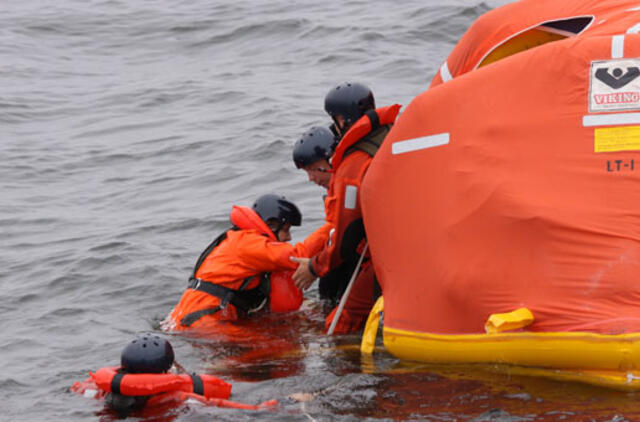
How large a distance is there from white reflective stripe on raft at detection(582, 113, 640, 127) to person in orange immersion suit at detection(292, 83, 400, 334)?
5.46ft

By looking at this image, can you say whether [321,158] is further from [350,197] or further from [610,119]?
[610,119]

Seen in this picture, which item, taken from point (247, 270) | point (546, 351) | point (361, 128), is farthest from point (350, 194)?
point (546, 351)

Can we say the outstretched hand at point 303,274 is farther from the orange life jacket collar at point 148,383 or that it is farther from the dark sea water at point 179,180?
the orange life jacket collar at point 148,383

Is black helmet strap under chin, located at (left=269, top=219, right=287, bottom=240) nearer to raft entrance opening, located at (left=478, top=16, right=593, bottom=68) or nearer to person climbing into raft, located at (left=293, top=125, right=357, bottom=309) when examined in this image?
person climbing into raft, located at (left=293, top=125, right=357, bottom=309)

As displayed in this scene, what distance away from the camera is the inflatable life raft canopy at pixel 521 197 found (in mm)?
4949

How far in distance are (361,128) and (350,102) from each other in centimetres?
43

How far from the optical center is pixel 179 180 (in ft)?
39.4

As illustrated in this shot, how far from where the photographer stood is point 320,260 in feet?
22.3

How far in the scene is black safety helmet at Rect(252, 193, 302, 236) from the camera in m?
7.34

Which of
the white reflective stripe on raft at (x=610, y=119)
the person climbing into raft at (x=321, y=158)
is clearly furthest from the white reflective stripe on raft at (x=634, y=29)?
the person climbing into raft at (x=321, y=158)

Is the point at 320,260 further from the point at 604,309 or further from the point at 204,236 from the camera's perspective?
the point at 204,236

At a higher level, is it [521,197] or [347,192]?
[521,197]

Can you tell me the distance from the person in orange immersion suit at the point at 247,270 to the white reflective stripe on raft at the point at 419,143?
1527 mm

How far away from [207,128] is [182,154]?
1.19 m
